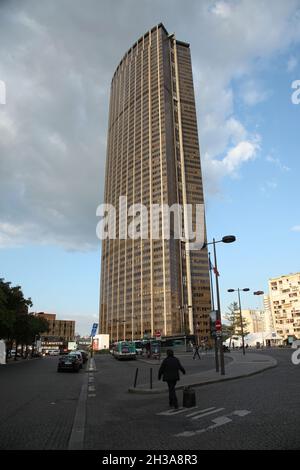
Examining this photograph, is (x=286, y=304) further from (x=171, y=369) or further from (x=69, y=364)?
(x=171, y=369)

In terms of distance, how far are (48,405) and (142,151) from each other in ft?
581

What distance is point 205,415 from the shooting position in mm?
9430

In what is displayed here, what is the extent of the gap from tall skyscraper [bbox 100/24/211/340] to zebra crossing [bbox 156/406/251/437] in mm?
133649

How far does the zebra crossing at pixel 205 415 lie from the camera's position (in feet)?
25.6

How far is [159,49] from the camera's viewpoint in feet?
651

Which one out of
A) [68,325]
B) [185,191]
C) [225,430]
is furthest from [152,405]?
[68,325]

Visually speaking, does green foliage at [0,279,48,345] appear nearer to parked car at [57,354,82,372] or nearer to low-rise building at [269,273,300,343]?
parked car at [57,354,82,372]

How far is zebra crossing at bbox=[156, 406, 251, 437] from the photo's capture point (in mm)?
7800

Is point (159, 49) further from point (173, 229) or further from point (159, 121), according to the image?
point (173, 229)

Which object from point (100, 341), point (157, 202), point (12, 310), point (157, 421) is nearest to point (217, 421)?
point (157, 421)

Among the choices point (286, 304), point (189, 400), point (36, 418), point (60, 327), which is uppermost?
point (286, 304)

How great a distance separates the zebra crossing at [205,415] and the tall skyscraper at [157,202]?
134 meters

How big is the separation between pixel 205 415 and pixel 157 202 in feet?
513

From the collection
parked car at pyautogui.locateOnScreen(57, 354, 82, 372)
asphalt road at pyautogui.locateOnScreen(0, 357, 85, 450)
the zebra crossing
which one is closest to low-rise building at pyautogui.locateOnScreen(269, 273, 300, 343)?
parked car at pyautogui.locateOnScreen(57, 354, 82, 372)
